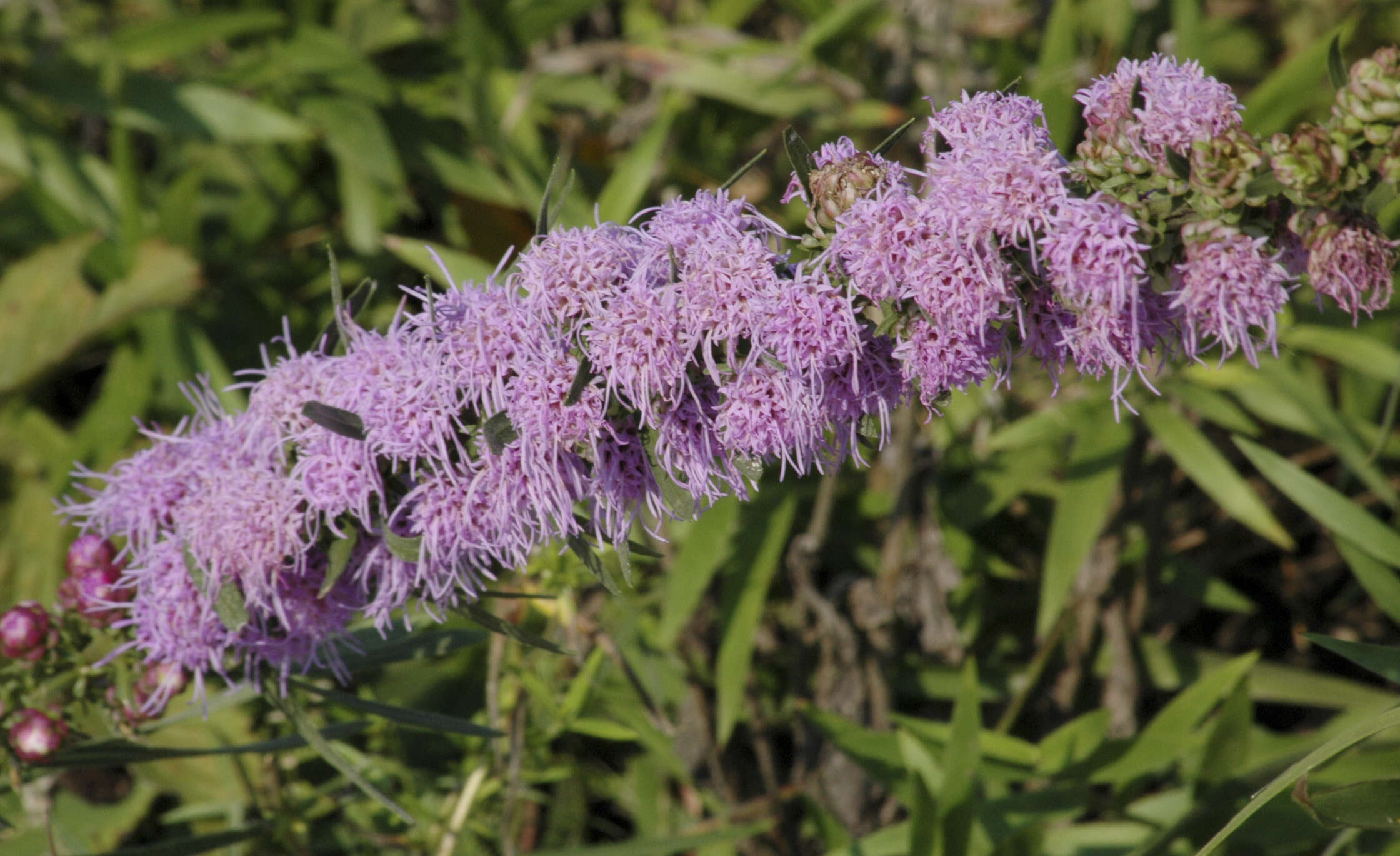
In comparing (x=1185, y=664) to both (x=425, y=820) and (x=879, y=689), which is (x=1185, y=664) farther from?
(x=425, y=820)

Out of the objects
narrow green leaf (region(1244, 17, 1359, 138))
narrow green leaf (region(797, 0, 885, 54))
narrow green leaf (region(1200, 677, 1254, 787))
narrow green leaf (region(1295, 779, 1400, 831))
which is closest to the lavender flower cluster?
narrow green leaf (region(1295, 779, 1400, 831))

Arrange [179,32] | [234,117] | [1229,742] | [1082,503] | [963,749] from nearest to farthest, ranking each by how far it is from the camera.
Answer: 1. [963,749]
2. [1229,742]
3. [1082,503]
4. [234,117]
5. [179,32]

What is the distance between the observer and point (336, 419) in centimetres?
146

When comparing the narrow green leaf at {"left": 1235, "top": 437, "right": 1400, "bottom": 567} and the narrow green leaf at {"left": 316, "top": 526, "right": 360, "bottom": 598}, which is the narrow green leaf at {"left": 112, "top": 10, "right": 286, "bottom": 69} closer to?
the narrow green leaf at {"left": 316, "top": 526, "right": 360, "bottom": 598}

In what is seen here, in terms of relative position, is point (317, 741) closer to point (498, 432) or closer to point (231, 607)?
point (231, 607)

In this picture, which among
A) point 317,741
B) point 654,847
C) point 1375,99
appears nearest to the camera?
point 1375,99

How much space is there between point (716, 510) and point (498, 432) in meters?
1.59

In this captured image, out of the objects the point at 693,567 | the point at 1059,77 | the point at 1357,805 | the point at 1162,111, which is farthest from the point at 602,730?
the point at 1059,77

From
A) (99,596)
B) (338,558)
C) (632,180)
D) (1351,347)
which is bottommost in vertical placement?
(338,558)

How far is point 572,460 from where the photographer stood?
1.48m

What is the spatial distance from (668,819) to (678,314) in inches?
84.5

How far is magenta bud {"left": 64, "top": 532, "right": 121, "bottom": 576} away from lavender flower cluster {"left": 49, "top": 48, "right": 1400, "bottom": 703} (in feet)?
1.02

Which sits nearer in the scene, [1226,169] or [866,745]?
[1226,169]

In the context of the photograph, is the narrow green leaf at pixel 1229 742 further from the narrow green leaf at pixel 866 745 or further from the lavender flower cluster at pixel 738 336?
the lavender flower cluster at pixel 738 336
